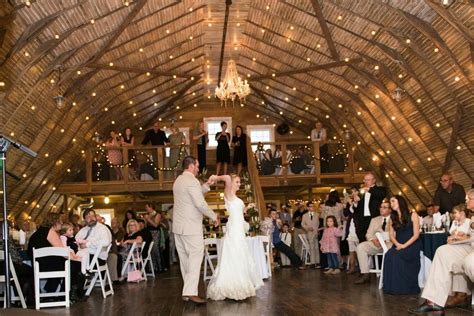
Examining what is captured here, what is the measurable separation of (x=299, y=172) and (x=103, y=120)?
19.1 feet

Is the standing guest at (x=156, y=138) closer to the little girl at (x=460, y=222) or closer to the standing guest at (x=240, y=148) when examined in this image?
the standing guest at (x=240, y=148)

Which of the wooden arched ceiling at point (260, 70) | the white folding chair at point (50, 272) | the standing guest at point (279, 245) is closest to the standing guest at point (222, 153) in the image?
the wooden arched ceiling at point (260, 70)

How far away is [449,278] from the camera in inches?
278

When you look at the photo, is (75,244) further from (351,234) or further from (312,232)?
(312,232)

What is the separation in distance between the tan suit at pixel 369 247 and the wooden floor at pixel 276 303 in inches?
13.7

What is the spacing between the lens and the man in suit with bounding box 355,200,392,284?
10.3 m

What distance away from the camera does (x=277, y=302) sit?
828 cm

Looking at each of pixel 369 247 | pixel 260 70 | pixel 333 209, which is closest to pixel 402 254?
pixel 369 247

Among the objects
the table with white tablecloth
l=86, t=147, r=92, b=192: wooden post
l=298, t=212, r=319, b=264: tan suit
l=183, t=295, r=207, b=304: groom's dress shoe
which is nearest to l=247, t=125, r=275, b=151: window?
l=86, t=147, r=92, b=192: wooden post

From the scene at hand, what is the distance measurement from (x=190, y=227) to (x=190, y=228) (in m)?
0.01

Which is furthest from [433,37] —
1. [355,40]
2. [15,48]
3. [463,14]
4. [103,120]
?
[103,120]

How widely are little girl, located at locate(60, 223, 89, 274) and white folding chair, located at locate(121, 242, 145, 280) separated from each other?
1.89 m

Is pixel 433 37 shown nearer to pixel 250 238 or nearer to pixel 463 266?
pixel 250 238

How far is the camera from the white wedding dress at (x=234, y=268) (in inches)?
342
